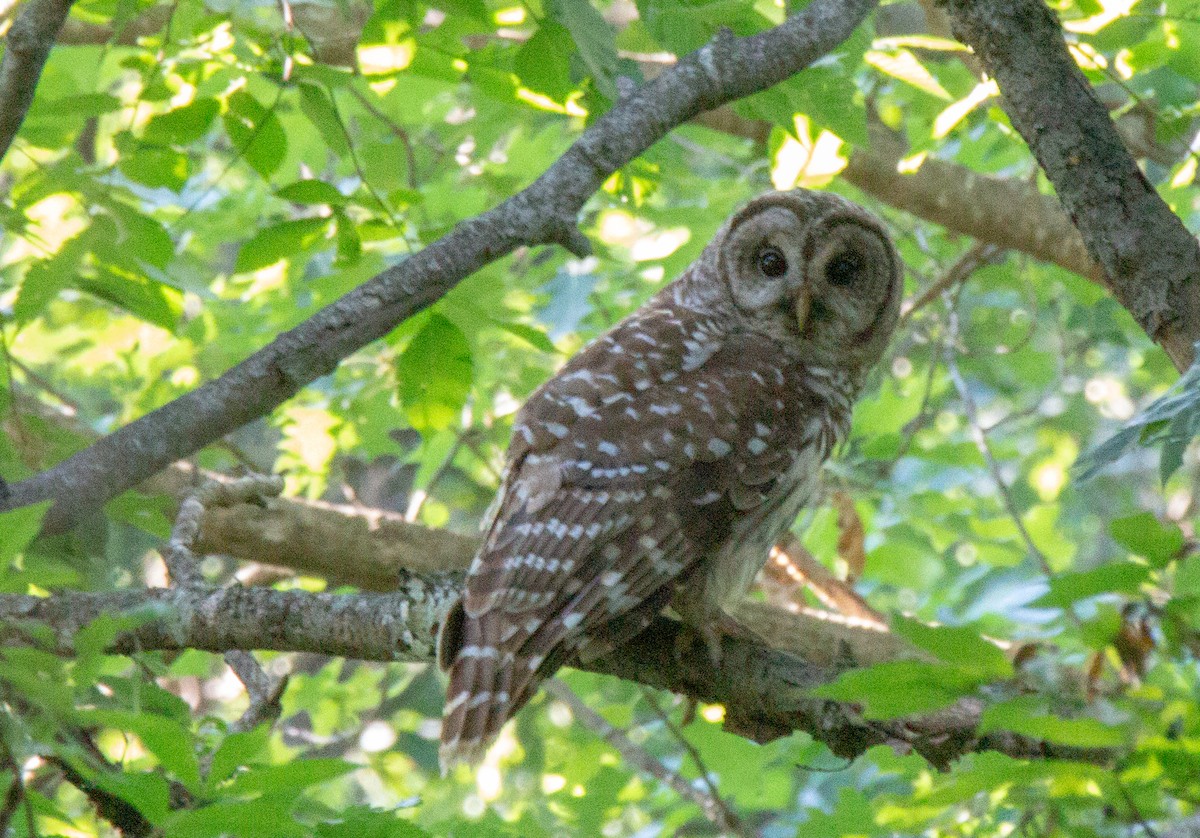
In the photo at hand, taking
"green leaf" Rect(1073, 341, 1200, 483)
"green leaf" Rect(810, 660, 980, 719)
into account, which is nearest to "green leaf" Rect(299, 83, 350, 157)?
"green leaf" Rect(1073, 341, 1200, 483)

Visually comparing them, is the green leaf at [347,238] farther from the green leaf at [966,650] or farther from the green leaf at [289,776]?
the green leaf at [966,650]

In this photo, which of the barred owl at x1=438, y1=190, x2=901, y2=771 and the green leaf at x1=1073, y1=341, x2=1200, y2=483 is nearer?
the green leaf at x1=1073, y1=341, x2=1200, y2=483

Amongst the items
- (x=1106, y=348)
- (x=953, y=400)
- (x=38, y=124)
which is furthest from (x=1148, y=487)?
(x=38, y=124)

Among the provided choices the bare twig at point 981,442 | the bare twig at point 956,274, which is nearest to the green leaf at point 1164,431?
the bare twig at point 981,442

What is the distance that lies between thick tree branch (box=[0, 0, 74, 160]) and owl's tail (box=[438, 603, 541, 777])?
1256 millimetres

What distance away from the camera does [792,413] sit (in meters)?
3.25

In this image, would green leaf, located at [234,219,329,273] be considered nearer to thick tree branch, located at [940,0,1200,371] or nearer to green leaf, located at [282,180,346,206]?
green leaf, located at [282,180,346,206]

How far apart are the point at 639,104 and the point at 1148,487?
725cm

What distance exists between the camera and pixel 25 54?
2326 millimetres

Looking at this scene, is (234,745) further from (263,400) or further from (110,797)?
(263,400)

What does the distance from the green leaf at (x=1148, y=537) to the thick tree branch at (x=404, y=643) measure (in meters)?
0.97

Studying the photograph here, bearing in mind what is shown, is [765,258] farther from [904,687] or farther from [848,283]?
[904,687]

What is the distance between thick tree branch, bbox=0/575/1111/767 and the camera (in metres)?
2.26

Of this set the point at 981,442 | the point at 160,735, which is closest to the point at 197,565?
the point at 160,735
